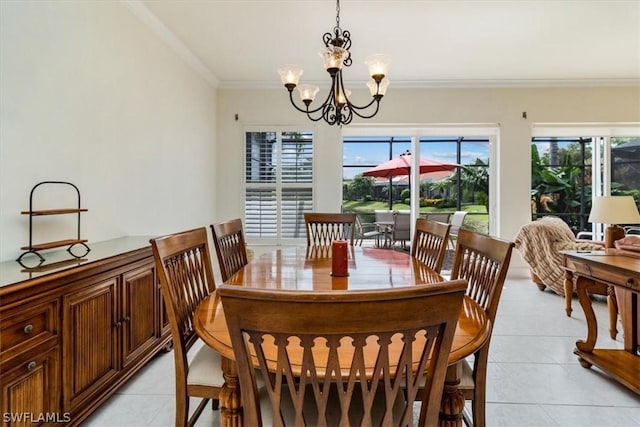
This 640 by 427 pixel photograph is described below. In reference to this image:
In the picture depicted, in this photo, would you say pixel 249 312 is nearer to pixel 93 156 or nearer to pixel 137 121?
pixel 93 156

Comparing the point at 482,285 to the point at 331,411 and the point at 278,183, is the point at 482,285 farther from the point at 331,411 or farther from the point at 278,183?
the point at 278,183

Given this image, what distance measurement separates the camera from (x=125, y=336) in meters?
1.97

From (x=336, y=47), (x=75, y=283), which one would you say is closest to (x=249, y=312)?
(x=75, y=283)

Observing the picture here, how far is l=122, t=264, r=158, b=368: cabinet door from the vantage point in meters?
1.98

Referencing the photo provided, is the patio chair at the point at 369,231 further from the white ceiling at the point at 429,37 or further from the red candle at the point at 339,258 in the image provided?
the red candle at the point at 339,258

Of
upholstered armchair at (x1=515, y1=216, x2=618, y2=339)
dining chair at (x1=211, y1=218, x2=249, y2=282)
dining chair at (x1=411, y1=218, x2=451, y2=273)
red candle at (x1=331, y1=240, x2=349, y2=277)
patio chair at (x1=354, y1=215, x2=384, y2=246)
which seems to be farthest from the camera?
patio chair at (x1=354, y1=215, x2=384, y2=246)

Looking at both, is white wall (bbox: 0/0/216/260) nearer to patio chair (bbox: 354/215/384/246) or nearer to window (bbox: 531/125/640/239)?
patio chair (bbox: 354/215/384/246)

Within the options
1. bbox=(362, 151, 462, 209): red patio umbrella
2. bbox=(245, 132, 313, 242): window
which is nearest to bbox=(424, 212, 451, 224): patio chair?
bbox=(362, 151, 462, 209): red patio umbrella

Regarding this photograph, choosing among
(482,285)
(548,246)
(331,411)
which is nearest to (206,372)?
(331,411)

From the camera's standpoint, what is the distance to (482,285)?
1.43m

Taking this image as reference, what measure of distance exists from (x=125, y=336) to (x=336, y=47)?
229cm

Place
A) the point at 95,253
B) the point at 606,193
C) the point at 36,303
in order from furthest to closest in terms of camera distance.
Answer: the point at 606,193, the point at 95,253, the point at 36,303

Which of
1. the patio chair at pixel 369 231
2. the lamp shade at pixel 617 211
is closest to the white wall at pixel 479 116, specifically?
the patio chair at pixel 369 231

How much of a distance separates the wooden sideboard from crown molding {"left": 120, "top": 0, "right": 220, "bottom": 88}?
1994mm
